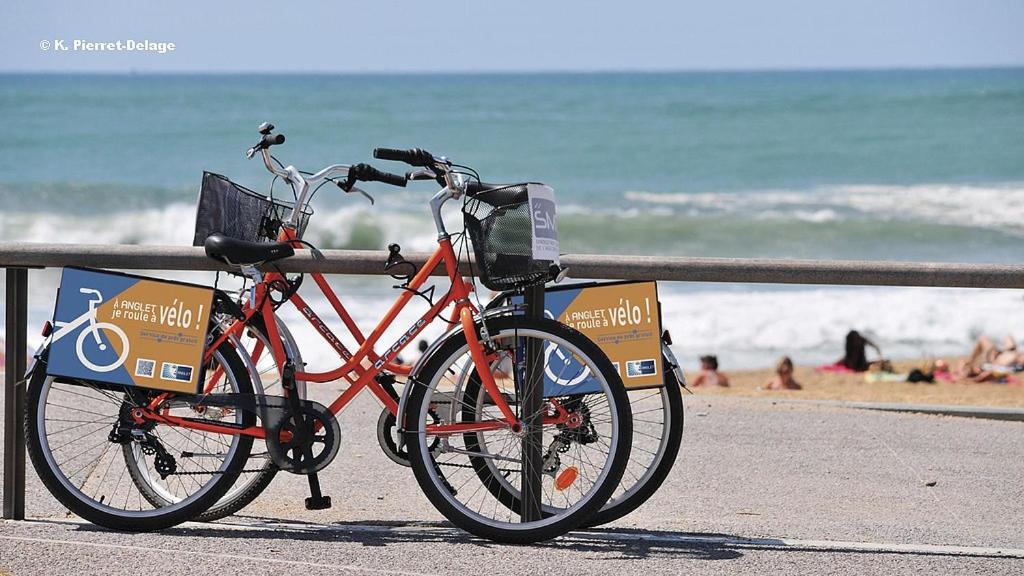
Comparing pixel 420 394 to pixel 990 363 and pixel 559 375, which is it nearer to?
pixel 559 375

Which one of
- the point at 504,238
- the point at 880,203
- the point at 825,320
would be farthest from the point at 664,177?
the point at 504,238

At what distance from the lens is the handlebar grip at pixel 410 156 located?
3928 mm

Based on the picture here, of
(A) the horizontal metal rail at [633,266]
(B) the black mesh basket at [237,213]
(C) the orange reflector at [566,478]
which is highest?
(B) the black mesh basket at [237,213]

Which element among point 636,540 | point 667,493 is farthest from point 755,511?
point 636,540

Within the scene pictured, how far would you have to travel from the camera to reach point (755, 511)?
5.05 metres

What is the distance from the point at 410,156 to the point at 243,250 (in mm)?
635

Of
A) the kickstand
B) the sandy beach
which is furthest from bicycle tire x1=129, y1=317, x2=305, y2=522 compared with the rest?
the sandy beach

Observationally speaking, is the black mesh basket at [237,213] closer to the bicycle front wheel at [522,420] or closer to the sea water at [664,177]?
the bicycle front wheel at [522,420]

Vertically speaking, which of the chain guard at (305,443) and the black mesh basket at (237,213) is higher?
the black mesh basket at (237,213)

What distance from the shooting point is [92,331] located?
4215 millimetres

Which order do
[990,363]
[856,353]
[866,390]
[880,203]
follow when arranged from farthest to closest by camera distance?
[880,203], [856,353], [990,363], [866,390]

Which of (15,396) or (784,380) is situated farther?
(784,380)

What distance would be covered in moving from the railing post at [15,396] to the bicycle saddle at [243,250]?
26.9 inches

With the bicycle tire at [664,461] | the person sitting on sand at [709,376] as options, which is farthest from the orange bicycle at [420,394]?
the person sitting on sand at [709,376]
